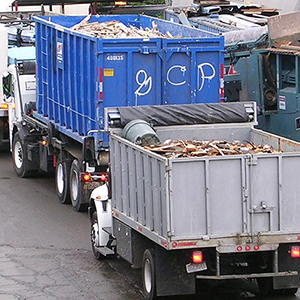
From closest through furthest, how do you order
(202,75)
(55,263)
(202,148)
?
(202,148), (55,263), (202,75)

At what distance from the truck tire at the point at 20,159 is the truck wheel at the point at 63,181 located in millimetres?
1956

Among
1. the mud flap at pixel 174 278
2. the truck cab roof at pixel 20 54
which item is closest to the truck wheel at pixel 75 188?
the truck cab roof at pixel 20 54

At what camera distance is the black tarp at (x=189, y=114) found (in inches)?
444

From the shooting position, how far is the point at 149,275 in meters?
9.84

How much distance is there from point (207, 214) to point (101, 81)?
17.6ft

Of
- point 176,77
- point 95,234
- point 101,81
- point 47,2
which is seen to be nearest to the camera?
point 95,234

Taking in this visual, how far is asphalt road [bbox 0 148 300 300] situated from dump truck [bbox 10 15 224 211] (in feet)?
2.34

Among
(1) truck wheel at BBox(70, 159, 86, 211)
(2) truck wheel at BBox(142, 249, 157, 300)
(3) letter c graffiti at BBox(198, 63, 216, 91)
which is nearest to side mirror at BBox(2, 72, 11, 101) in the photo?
(1) truck wheel at BBox(70, 159, 86, 211)

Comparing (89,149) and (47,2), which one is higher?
(47,2)

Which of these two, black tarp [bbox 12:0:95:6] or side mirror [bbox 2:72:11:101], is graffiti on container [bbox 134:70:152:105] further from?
black tarp [bbox 12:0:95:6]

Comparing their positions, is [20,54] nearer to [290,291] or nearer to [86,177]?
[86,177]

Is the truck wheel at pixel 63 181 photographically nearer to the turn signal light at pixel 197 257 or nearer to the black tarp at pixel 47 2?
the turn signal light at pixel 197 257

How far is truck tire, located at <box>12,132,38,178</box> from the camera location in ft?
60.1

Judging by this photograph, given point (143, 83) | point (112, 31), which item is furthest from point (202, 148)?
point (112, 31)
